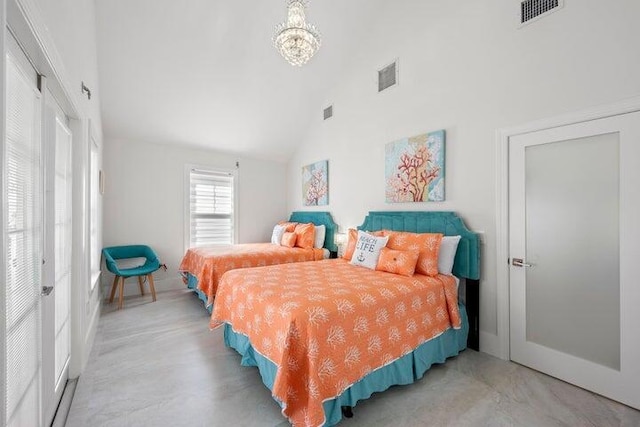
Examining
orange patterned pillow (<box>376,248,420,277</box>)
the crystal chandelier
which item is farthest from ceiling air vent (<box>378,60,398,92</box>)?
orange patterned pillow (<box>376,248,420,277</box>)

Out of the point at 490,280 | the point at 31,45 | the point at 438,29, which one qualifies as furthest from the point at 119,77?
the point at 490,280

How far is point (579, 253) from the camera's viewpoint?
2.13 meters

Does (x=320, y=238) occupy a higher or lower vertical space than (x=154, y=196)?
lower

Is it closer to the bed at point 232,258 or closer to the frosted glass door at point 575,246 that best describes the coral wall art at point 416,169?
the frosted glass door at point 575,246

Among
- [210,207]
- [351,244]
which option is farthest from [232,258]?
[210,207]

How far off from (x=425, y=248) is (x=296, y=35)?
2220mm

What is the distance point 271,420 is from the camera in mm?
1738

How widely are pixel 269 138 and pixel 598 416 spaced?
502 cm

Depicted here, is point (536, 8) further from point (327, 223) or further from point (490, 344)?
point (327, 223)

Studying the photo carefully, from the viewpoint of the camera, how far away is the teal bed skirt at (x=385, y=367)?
Answer: 1704 mm

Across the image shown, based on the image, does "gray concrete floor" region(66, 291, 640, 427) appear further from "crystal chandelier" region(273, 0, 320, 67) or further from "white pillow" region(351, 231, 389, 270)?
"crystal chandelier" region(273, 0, 320, 67)

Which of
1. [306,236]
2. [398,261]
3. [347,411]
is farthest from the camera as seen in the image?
[306,236]

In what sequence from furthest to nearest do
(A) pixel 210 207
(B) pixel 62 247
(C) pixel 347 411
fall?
(A) pixel 210 207 < (B) pixel 62 247 < (C) pixel 347 411

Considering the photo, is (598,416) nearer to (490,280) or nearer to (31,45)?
(490,280)
